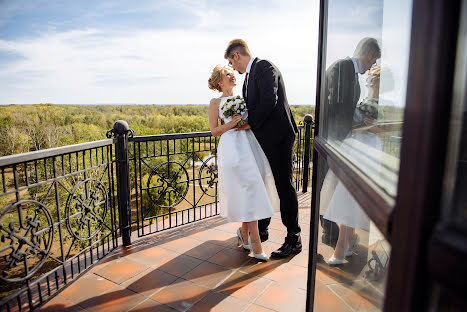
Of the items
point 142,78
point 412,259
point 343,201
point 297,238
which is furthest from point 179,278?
point 142,78

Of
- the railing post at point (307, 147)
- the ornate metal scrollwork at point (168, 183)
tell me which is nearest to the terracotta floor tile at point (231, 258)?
the ornate metal scrollwork at point (168, 183)

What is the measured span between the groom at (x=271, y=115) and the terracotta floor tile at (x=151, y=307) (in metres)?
1.18

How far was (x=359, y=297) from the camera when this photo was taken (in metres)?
1.00

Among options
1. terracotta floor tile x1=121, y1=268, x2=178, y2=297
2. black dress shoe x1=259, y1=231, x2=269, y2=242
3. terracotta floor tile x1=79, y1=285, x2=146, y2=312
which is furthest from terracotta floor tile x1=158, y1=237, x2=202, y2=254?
terracotta floor tile x1=79, y1=285, x2=146, y2=312

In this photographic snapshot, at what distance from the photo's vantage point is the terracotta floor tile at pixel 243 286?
7.82 ft

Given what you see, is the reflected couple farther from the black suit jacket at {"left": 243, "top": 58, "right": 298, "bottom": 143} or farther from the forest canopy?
the forest canopy

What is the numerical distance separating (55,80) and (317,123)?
219ft

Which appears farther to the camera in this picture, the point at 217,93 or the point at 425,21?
the point at 217,93

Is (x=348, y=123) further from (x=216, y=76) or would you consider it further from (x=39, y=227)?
(x=39, y=227)

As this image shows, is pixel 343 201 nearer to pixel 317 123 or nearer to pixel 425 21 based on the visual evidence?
pixel 317 123

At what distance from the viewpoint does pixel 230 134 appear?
2816 millimetres

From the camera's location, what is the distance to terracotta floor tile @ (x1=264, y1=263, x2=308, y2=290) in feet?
8.31

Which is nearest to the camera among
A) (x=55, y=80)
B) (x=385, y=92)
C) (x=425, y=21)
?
(x=425, y=21)

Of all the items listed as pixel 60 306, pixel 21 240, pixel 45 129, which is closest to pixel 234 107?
pixel 21 240
